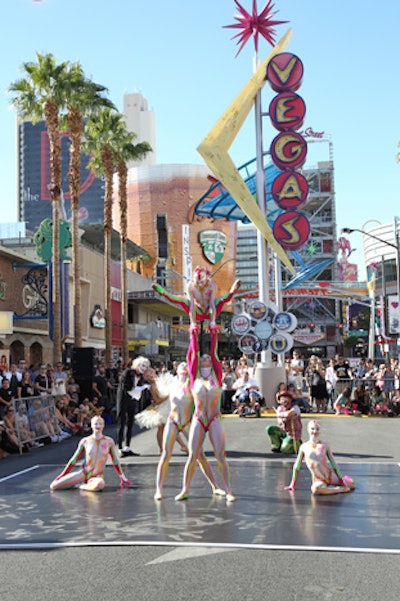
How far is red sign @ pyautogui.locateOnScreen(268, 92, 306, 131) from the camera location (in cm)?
2377

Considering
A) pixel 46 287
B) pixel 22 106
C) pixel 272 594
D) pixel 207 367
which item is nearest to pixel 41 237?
pixel 46 287

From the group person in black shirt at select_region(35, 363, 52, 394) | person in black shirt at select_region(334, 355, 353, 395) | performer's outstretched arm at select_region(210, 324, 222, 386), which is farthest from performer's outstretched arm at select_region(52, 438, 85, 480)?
person in black shirt at select_region(334, 355, 353, 395)

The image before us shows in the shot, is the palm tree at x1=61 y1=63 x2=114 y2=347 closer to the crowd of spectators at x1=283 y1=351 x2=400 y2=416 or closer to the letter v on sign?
the letter v on sign

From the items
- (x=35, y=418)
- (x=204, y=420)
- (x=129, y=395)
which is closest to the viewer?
(x=204, y=420)

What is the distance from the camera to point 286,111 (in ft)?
78.1

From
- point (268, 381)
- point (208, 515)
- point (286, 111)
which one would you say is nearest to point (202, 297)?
point (208, 515)

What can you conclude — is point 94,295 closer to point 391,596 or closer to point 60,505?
point 60,505

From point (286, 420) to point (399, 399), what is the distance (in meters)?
9.58

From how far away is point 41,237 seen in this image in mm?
29688

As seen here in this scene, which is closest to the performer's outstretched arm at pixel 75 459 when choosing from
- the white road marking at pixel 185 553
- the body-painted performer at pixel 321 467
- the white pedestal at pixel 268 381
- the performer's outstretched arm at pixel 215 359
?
the performer's outstretched arm at pixel 215 359

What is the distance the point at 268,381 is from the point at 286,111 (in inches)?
374

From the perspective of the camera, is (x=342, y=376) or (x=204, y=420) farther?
(x=342, y=376)

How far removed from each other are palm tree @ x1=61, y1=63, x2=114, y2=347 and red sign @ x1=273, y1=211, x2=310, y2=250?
928 cm

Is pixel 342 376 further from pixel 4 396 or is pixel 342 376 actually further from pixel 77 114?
pixel 77 114
